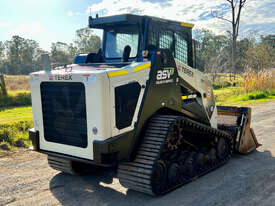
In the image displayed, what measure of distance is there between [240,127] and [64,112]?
4.23 m

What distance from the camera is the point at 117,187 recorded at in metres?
5.43

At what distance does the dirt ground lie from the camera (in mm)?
4848

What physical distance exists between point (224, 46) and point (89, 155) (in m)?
51.3

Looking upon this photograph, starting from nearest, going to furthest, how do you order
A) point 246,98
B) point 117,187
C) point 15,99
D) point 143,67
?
1. point 143,67
2. point 117,187
3. point 15,99
4. point 246,98

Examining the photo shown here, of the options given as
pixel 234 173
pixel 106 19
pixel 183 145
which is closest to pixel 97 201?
pixel 183 145

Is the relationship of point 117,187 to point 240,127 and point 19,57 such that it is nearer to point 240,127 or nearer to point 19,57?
point 240,127

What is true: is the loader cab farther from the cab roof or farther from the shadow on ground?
the shadow on ground

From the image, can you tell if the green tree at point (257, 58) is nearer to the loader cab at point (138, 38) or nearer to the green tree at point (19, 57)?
the loader cab at point (138, 38)

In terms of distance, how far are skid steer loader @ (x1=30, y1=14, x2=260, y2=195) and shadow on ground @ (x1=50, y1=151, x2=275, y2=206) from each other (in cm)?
21

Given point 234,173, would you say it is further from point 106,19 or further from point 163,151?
point 106,19

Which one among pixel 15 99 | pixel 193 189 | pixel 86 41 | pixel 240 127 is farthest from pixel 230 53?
pixel 193 189

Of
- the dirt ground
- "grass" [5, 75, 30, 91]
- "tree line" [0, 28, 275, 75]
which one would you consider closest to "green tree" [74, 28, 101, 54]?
"tree line" [0, 28, 275, 75]

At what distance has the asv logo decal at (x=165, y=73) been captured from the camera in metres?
5.33

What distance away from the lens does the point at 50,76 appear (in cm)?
504
